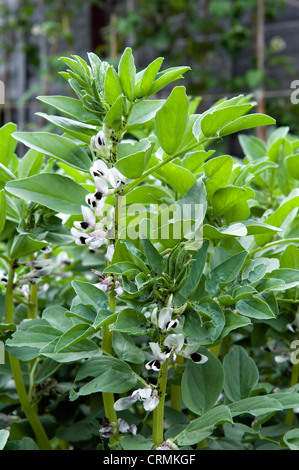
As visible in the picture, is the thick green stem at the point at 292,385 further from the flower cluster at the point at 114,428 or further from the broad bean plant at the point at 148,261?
the flower cluster at the point at 114,428

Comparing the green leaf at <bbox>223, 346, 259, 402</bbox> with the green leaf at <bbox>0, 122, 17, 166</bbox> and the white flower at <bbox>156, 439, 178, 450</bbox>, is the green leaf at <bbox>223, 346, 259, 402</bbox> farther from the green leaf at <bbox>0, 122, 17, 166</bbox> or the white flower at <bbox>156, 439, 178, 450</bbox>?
the green leaf at <bbox>0, 122, 17, 166</bbox>

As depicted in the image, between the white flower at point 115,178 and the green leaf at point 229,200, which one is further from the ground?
the white flower at point 115,178

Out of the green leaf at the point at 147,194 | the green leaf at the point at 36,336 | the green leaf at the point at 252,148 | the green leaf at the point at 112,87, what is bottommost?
the green leaf at the point at 36,336

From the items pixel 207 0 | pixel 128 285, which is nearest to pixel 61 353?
pixel 128 285

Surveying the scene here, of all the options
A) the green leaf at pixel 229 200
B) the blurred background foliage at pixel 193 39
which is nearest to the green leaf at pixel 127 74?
the green leaf at pixel 229 200

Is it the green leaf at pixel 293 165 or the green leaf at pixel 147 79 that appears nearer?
the green leaf at pixel 147 79

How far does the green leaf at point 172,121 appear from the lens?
0.40 metres

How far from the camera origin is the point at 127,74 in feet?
1.33

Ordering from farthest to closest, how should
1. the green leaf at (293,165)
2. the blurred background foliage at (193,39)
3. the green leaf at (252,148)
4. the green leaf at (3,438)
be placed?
the blurred background foliage at (193,39)
the green leaf at (252,148)
the green leaf at (293,165)
the green leaf at (3,438)

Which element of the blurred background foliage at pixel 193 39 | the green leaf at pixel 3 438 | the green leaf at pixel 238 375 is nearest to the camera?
the green leaf at pixel 3 438

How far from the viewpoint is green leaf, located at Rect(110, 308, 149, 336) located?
380 mm

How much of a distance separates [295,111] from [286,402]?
389cm

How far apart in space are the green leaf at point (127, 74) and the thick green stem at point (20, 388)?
0.21 metres

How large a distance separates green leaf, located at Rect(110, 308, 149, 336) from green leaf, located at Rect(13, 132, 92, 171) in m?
0.13
